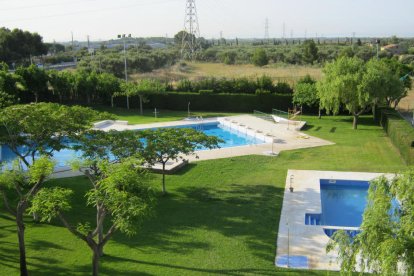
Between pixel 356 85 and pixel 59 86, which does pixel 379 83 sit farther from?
pixel 59 86

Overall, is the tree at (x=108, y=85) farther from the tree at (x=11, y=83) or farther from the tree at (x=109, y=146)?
the tree at (x=109, y=146)

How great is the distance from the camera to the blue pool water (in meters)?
16.8

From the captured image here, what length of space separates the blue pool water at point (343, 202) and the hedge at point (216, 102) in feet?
56.4

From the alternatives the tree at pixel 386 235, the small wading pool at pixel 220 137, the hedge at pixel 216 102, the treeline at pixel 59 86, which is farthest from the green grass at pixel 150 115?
the tree at pixel 386 235

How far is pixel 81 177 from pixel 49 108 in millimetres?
4573

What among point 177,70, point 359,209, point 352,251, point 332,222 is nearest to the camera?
point 352,251

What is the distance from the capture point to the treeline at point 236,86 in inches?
1463

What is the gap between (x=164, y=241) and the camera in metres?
13.8

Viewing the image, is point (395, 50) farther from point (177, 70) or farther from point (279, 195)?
point (279, 195)

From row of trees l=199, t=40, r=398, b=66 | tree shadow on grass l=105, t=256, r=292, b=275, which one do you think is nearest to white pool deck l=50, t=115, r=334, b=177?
tree shadow on grass l=105, t=256, r=292, b=275

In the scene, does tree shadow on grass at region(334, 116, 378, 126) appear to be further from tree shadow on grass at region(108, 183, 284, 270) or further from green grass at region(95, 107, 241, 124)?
tree shadow on grass at region(108, 183, 284, 270)

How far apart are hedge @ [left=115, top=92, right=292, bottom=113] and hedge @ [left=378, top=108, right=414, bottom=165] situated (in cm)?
874

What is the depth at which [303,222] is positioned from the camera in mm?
15172

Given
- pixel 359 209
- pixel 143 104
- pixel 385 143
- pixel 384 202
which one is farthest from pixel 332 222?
pixel 143 104
